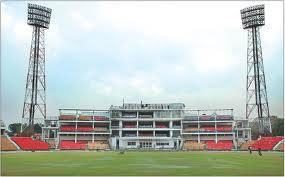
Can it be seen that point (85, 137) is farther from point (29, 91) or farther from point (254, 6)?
point (254, 6)

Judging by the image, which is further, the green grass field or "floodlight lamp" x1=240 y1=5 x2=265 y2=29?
"floodlight lamp" x1=240 y1=5 x2=265 y2=29

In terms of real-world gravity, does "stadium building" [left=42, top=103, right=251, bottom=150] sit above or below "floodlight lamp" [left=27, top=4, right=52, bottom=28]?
below

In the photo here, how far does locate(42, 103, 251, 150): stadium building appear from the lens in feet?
269

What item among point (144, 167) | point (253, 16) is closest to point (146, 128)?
point (253, 16)

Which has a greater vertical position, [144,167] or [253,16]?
[253,16]

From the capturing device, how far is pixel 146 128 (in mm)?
84500

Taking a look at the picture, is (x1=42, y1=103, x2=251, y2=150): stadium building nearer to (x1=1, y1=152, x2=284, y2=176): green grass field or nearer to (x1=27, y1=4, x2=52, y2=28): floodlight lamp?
(x1=27, y1=4, x2=52, y2=28): floodlight lamp

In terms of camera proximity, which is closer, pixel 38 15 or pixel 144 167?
pixel 144 167

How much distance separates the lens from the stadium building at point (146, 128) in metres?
82.1

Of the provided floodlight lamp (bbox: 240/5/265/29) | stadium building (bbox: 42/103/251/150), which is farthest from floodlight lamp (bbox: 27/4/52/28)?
floodlight lamp (bbox: 240/5/265/29)

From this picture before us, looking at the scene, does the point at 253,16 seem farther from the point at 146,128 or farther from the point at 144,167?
the point at 144,167

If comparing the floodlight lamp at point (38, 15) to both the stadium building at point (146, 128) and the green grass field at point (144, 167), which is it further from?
the green grass field at point (144, 167)

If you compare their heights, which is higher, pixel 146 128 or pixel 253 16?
pixel 253 16

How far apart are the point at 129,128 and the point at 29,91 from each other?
2502cm
